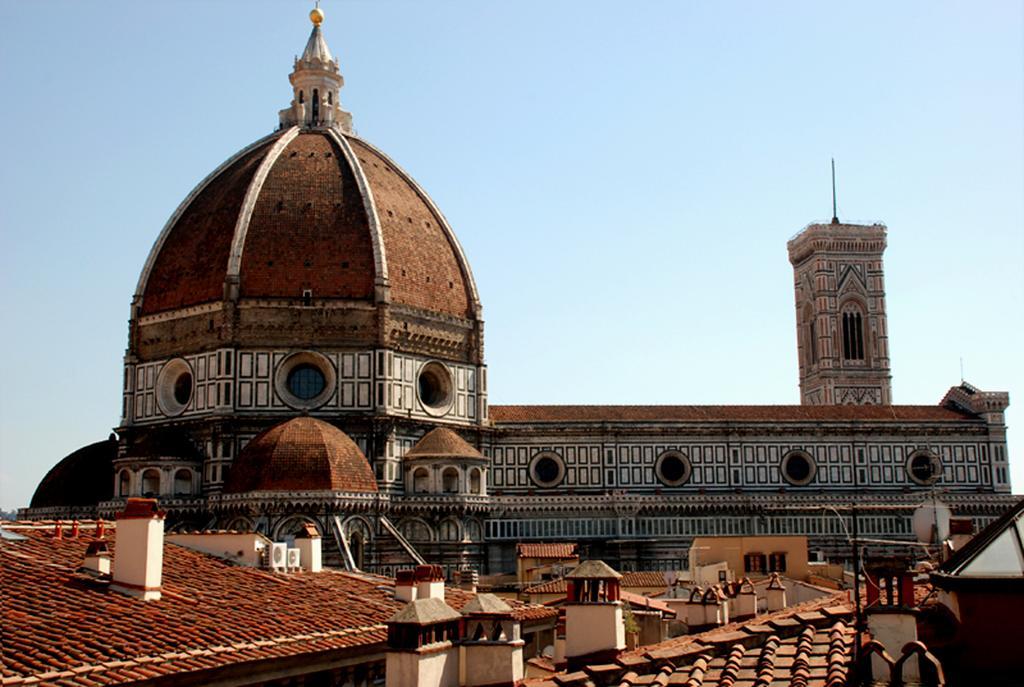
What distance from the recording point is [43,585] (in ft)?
50.9

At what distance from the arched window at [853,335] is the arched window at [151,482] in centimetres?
5288

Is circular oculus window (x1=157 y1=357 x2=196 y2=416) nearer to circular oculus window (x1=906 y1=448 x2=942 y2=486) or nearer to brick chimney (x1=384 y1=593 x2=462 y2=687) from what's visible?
circular oculus window (x1=906 y1=448 x2=942 y2=486)

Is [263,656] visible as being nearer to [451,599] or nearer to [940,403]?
[451,599]

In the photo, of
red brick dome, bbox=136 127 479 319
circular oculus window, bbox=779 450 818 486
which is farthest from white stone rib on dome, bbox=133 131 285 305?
circular oculus window, bbox=779 450 818 486

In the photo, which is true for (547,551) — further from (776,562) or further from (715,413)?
(715,413)

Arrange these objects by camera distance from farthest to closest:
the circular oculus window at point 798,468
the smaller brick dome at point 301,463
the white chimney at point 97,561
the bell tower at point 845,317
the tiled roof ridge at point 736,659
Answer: the bell tower at point 845,317, the circular oculus window at point 798,468, the smaller brick dome at point 301,463, the white chimney at point 97,561, the tiled roof ridge at point 736,659

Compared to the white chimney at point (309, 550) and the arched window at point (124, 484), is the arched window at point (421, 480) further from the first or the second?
the white chimney at point (309, 550)

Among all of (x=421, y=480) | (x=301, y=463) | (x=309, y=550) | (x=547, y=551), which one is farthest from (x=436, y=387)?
(x=309, y=550)

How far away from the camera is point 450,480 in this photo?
176ft

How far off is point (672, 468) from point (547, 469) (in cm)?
576

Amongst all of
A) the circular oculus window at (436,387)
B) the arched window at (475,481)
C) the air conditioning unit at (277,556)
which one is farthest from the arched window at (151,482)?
the air conditioning unit at (277,556)

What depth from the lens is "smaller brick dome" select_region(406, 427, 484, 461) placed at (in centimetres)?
5312

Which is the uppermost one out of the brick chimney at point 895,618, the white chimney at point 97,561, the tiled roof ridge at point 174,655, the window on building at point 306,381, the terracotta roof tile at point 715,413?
the window on building at point 306,381

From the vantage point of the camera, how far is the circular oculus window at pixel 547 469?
5838 centimetres
